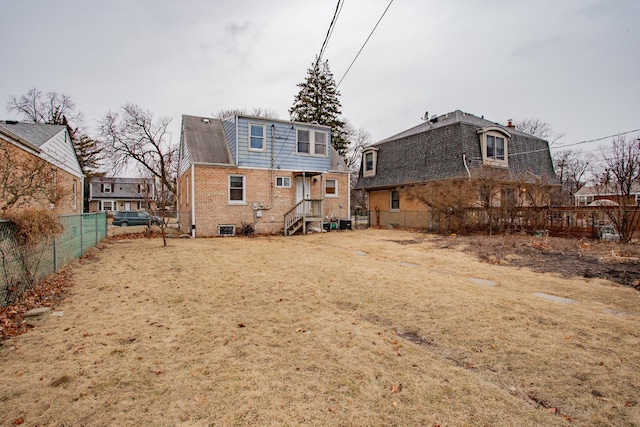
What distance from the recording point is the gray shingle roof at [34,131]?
38.9 feet

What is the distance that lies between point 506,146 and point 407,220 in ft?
23.6

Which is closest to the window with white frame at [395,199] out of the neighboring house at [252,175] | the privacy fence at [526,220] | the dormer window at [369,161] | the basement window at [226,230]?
the dormer window at [369,161]

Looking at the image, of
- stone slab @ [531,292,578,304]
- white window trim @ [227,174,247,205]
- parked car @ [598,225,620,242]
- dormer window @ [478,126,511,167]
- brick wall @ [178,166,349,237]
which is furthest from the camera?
dormer window @ [478,126,511,167]

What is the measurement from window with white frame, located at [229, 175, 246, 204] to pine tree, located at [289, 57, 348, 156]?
20844mm

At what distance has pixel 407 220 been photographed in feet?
68.5

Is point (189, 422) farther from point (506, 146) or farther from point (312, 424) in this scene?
point (506, 146)

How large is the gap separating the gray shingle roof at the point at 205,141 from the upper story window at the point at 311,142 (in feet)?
13.2

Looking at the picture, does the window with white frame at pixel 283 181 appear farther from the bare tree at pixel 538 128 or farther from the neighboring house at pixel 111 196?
the neighboring house at pixel 111 196

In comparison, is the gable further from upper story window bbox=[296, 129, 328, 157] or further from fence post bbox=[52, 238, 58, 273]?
upper story window bbox=[296, 129, 328, 157]

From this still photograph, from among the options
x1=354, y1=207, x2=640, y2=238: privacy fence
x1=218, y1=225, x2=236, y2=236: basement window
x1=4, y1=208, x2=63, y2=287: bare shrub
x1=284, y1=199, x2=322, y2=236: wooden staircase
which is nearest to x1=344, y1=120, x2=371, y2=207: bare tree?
x1=284, y1=199, x2=322, y2=236: wooden staircase

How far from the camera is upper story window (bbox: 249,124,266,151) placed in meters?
17.2

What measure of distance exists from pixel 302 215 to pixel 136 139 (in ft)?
71.4

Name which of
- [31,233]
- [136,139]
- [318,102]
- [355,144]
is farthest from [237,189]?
[355,144]

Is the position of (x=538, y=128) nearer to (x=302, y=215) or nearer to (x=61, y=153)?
(x=302, y=215)
